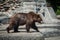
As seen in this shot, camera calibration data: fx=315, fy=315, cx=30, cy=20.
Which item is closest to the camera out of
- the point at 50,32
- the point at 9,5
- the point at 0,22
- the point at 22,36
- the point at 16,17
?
the point at 22,36

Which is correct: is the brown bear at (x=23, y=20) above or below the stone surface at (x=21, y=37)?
above

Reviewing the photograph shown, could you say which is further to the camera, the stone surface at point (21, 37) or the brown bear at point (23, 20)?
the brown bear at point (23, 20)

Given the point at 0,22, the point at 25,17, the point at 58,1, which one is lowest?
the point at 58,1

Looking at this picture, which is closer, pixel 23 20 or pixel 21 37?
pixel 21 37

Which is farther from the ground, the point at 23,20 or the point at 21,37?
the point at 23,20

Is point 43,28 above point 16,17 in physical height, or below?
below

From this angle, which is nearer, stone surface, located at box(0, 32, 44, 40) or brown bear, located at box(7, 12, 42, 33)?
stone surface, located at box(0, 32, 44, 40)

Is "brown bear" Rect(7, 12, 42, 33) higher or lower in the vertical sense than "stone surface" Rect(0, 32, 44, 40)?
higher

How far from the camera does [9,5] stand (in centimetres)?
1877

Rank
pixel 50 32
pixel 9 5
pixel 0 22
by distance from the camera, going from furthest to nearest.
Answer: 1. pixel 9 5
2. pixel 0 22
3. pixel 50 32

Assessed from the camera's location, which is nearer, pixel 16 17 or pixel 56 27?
pixel 16 17

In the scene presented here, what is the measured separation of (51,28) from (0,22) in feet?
7.98

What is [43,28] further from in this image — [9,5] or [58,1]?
[58,1]

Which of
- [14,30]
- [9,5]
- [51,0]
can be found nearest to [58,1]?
[51,0]
